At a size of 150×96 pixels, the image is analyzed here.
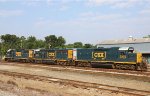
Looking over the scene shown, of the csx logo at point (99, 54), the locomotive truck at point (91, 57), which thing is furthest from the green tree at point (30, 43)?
the csx logo at point (99, 54)

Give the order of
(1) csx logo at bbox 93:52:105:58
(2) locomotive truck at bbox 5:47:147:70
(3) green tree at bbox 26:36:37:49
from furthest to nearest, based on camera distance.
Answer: (3) green tree at bbox 26:36:37:49 → (1) csx logo at bbox 93:52:105:58 → (2) locomotive truck at bbox 5:47:147:70

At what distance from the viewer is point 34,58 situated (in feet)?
173

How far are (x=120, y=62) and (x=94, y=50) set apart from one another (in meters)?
5.36

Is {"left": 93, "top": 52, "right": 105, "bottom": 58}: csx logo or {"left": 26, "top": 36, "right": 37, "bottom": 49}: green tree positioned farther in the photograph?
{"left": 26, "top": 36, "right": 37, "bottom": 49}: green tree

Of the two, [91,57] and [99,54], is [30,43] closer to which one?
[91,57]

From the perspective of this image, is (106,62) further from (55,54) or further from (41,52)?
(41,52)

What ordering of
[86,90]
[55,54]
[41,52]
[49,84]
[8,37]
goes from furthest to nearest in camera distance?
[8,37]
[41,52]
[55,54]
[49,84]
[86,90]

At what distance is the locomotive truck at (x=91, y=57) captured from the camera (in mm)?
32625

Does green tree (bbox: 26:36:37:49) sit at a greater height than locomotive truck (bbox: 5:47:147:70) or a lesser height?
greater

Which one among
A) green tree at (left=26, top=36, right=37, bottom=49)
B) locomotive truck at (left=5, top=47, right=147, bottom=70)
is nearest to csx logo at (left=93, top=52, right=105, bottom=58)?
locomotive truck at (left=5, top=47, right=147, bottom=70)

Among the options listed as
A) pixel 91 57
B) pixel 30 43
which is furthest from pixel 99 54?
pixel 30 43

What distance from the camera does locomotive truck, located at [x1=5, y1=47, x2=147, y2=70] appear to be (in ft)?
107

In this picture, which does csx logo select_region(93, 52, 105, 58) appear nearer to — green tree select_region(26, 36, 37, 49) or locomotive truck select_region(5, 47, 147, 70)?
locomotive truck select_region(5, 47, 147, 70)

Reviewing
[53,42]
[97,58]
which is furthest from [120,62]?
[53,42]
